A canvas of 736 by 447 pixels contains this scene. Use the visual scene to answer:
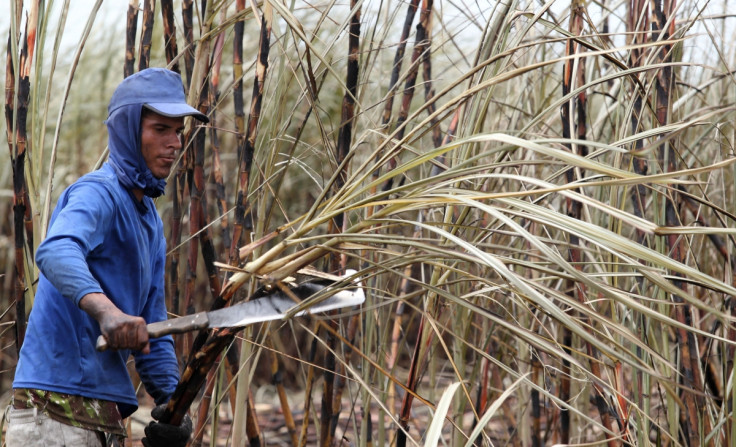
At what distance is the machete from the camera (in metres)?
1.13

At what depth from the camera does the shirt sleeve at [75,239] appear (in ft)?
3.90

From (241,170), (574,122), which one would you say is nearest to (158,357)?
(241,170)

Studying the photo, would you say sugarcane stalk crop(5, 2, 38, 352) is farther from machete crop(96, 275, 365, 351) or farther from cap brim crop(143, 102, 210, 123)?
machete crop(96, 275, 365, 351)

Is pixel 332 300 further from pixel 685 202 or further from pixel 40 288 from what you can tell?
pixel 685 202

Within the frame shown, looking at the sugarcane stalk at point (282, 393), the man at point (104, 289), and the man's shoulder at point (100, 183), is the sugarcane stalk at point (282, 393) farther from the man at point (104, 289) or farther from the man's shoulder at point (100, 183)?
the man's shoulder at point (100, 183)

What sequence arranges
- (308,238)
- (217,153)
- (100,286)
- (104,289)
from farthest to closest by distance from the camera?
(217,153) < (104,289) < (100,286) < (308,238)

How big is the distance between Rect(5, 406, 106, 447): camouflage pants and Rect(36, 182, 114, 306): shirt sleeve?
11.8 inches

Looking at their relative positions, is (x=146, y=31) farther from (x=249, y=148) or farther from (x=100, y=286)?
(x=100, y=286)

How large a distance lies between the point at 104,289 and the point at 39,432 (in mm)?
257

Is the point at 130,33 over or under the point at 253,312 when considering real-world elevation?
A: over

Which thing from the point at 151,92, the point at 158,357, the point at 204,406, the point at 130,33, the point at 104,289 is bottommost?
the point at 204,406

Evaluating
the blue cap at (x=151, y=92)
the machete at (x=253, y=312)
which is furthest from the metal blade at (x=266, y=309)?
the blue cap at (x=151, y=92)

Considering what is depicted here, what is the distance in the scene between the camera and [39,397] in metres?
1.38

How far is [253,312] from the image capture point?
3.88 ft
